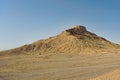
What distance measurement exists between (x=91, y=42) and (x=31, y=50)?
18.1 m

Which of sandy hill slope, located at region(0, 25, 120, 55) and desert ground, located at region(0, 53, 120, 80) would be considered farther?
sandy hill slope, located at region(0, 25, 120, 55)

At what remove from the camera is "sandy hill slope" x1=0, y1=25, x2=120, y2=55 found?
80938mm

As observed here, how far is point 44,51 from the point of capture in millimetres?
82750

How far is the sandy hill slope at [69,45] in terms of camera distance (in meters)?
80.9

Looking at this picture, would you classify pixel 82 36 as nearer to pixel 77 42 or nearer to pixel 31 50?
pixel 77 42

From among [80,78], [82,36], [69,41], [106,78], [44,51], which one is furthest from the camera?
[82,36]

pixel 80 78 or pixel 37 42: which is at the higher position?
pixel 37 42

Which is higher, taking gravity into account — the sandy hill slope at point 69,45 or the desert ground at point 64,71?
the sandy hill slope at point 69,45

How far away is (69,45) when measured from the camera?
85.9m

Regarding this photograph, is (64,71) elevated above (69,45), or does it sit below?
below

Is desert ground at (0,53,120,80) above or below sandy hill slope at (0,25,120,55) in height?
below

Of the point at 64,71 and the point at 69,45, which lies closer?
the point at 64,71

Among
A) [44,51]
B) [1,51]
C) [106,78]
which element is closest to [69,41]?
[44,51]

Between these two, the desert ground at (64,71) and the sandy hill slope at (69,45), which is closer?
the desert ground at (64,71)
